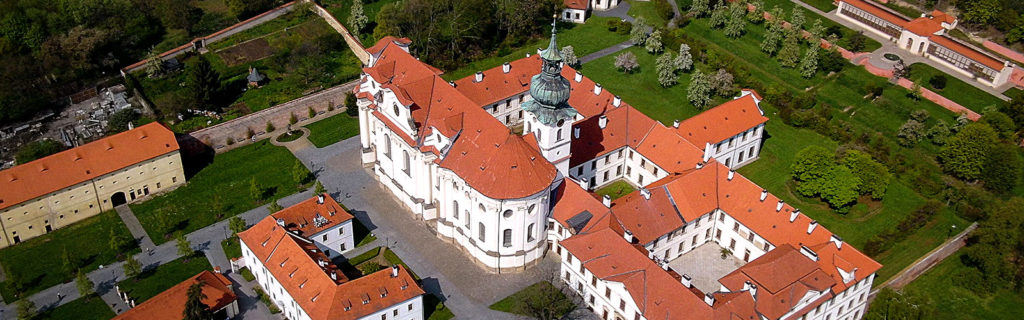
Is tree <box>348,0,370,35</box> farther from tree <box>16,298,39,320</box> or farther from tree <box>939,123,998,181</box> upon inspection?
tree <box>939,123,998,181</box>

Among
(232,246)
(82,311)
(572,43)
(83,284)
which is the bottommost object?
(82,311)

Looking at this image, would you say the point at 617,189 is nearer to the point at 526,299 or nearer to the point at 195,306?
the point at 526,299

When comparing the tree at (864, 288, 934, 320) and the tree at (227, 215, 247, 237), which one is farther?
the tree at (227, 215, 247, 237)

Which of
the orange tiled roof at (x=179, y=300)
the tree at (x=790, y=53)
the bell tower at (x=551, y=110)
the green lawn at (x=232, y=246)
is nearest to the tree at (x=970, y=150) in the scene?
the tree at (x=790, y=53)

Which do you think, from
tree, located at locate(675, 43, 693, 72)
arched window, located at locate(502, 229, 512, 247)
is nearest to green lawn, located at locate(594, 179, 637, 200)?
arched window, located at locate(502, 229, 512, 247)

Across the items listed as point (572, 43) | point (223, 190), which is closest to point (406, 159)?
point (223, 190)

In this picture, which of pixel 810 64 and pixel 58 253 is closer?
pixel 58 253

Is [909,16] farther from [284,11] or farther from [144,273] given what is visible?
[144,273]
